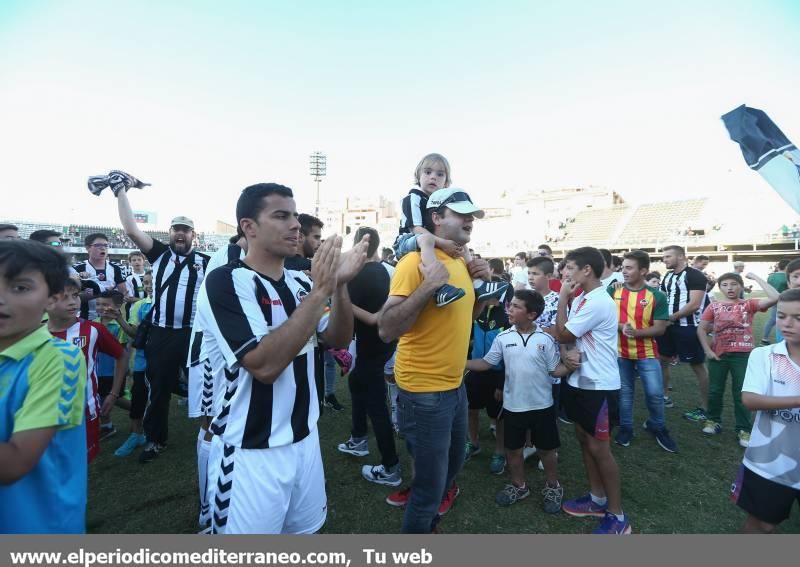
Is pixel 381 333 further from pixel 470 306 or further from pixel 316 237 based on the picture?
pixel 316 237

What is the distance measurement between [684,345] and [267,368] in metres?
6.15

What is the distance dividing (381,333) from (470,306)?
65cm

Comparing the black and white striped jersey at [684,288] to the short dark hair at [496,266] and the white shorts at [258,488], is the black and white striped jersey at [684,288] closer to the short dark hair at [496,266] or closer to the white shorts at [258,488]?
the short dark hair at [496,266]

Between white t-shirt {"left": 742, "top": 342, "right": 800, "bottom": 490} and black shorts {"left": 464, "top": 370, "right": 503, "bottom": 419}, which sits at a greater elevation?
white t-shirt {"left": 742, "top": 342, "right": 800, "bottom": 490}

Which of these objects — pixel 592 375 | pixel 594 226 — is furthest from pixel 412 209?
pixel 594 226

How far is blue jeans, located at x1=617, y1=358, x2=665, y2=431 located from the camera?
4277 millimetres

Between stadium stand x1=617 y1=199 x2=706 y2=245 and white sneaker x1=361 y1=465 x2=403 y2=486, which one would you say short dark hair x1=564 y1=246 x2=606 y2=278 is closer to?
white sneaker x1=361 y1=465 x2=403 y2=486

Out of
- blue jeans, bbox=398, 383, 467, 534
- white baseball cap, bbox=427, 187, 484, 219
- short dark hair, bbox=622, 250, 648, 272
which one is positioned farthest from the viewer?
short dark hair, bbox=622, 250, 648, 272

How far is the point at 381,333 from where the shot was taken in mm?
2232

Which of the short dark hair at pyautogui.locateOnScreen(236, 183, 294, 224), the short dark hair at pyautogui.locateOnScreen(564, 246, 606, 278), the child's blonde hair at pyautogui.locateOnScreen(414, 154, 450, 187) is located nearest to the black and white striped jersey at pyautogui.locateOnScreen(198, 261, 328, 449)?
the short dark hair at pyautogui.locateOnScreen(236, 183, 294, 224)

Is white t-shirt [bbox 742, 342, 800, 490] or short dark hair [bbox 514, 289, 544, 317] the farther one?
short dark hair [bbox 514, 289, 544, 317]

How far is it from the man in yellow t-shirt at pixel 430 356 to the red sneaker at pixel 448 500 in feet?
2.35

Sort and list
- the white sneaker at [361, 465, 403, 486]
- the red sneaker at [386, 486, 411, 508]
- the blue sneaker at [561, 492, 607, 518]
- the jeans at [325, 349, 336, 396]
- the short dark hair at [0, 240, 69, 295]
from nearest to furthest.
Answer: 1. the short dark hair at [0, 240, 69, 295]
2. the blue sneaker at [561, 492, 607, 518]
3. the red sneaker at [386, 486, 411, 508]
4. the white sneaker at [361, 465, 403, 486]
5. the jeans at [325, 349, 336, 396]

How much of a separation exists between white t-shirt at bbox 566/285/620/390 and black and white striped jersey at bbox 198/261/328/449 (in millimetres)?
2203
